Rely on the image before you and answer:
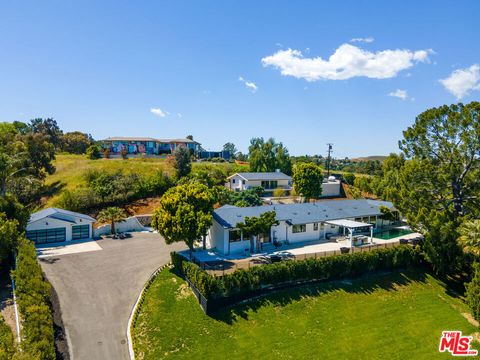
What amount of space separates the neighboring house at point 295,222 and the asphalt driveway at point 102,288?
6656 millimetres

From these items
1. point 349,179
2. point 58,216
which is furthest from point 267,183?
point 58,216

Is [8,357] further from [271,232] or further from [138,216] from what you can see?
[138,216]

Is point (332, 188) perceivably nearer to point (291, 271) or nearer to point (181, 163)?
point (181, 163)

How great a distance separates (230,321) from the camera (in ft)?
84.7

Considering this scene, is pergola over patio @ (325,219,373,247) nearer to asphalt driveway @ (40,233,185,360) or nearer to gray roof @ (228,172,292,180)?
asphalt driveway @ (40,233,185,360)

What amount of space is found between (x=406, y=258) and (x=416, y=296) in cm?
445

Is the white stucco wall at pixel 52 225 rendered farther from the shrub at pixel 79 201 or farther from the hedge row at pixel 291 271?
the hedge row at pixel 291 271

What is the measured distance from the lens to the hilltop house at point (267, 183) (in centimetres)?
6662

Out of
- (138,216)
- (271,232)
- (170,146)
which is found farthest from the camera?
(170,146)

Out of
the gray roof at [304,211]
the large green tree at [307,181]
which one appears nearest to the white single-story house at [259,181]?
the large green tree at [307,181]

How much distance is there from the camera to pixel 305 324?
26.4m

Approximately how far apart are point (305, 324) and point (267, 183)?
43853 mm

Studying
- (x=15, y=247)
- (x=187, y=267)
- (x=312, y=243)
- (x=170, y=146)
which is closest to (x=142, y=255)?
(x=187, y=267)

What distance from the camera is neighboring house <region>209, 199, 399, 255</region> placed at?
36312 millimetres
